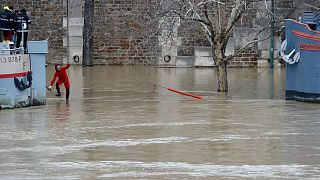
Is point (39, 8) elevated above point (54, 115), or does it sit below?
above

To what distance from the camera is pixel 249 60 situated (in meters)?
39.4

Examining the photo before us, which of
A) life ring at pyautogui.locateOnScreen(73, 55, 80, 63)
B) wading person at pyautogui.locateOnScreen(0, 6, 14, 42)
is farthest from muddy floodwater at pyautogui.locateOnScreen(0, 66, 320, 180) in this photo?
life ring at pyautogui.locateOnScreen(73, 55, 80, 63)

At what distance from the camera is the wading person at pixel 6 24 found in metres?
23.5

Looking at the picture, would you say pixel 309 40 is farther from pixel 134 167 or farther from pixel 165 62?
pixel 165 62

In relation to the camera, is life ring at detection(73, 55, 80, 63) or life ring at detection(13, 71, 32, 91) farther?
life ring at detection(73, 55, 80, 63)

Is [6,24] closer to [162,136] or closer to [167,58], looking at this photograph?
[162,136]

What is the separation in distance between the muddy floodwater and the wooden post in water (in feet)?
39.6

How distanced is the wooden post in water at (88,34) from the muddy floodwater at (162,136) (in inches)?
475

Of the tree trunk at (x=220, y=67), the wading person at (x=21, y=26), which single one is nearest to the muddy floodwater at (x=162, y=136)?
the tree trunk at (x=220, y=67)

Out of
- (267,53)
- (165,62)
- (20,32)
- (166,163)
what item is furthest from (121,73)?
(166,163)

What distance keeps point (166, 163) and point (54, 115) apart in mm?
7660

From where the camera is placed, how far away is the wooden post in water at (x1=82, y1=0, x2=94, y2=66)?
40.5 m

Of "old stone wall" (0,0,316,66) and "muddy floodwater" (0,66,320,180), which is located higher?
"old stone wall" (0,0,316,66)

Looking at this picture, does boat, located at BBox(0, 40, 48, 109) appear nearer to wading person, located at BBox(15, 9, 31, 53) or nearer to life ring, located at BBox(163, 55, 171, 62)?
wading person, located at BBox(15, 9, 31, 53)
